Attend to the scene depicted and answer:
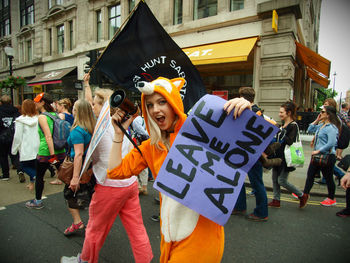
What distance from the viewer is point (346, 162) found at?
2.74 meters

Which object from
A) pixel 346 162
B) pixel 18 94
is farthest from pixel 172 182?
pixel 18 94

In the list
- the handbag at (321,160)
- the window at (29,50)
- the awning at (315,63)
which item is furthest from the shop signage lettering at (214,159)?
the window at (29,50)

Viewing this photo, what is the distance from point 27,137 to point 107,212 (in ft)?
12.2

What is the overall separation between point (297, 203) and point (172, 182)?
4.11 m

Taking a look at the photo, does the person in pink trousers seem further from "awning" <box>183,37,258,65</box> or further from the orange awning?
the orange awning

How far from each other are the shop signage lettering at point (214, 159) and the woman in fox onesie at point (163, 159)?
0.10 metres

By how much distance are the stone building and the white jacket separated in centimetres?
584

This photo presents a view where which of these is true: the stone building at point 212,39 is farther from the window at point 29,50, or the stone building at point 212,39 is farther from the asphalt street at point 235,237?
the asphalt street at point 235,237

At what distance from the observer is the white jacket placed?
4.53m

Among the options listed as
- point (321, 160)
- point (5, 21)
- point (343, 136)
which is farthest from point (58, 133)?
point (5, 21)

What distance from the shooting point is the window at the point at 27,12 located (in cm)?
2022

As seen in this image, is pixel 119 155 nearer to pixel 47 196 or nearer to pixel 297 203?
pixel 47 196

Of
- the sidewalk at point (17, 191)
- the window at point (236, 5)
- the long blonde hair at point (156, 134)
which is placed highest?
the window at point (236, 5)

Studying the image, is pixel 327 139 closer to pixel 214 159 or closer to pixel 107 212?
pixel 214 159
